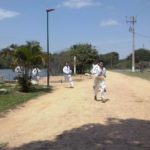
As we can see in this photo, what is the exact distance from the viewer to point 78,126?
44.8ft

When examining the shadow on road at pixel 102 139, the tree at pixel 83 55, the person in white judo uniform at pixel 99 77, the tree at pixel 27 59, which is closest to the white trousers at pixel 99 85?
the person in white judo uniform at pixel 99 77

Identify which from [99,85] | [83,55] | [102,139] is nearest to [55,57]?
[83,55]

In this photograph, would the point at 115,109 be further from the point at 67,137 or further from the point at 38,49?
the point at 38,49

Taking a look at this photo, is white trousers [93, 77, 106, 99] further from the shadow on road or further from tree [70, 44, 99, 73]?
tree [70, 44, 99, 73]

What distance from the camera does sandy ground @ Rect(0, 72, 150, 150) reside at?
36.4ft

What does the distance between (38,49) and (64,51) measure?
4338 centimetres

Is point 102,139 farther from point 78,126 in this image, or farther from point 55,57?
point 55,57

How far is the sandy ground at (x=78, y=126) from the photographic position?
1111cm

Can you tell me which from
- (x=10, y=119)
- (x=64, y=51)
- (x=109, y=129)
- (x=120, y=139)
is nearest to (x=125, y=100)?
(x=10, y=119)

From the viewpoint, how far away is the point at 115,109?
58.0ft

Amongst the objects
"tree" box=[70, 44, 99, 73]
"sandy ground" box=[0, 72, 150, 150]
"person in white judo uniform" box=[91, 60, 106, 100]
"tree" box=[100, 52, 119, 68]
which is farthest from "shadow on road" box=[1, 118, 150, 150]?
"tree" box=[100, 52, 119, 68]

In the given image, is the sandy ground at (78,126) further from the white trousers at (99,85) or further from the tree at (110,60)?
the tree at (110,60)

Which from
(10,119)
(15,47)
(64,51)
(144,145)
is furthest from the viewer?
(64,51)

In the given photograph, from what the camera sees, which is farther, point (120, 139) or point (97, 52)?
point (97, 52)
